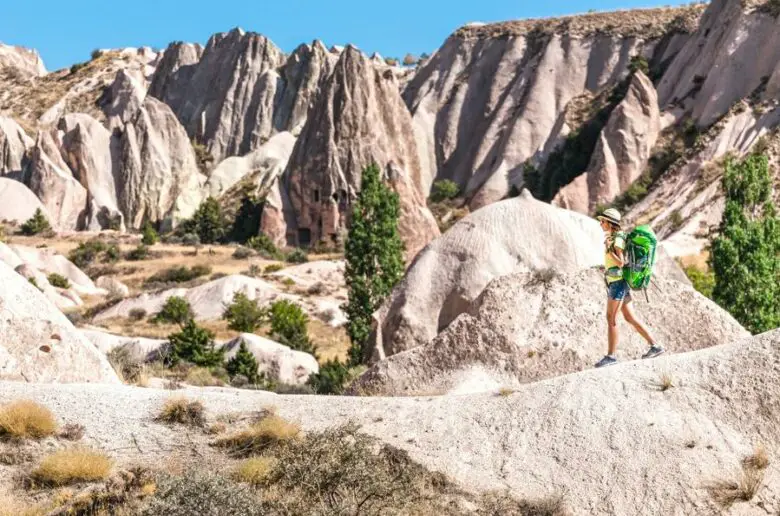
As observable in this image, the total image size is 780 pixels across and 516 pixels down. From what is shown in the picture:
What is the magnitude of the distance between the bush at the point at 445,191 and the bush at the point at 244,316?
3410 cm

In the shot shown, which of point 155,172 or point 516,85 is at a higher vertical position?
point 516,85

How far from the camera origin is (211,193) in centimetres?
6988

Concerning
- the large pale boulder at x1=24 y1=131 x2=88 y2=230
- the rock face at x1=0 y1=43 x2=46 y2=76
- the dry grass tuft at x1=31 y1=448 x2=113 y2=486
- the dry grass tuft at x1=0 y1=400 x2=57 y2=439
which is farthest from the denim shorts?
the rock face at x1=0 y1=43 x2=46 y2=76

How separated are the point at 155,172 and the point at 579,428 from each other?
213 ft

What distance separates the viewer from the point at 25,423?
7191 mm

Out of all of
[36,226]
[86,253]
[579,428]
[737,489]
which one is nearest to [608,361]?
[579,428]

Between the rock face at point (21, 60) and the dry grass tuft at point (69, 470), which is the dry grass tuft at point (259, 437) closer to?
the dry grass tuft at point (69, 470)

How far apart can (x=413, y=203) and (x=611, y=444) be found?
41.0 meters

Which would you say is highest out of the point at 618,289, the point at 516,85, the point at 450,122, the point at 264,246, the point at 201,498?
the point at 516,85

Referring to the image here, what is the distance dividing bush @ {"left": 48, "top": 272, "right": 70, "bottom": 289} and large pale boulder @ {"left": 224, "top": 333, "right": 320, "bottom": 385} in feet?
61.4

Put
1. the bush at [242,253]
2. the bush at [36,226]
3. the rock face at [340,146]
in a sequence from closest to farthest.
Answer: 1. the bush at [242,253]
2. the bush at [36,226]
3. the rock face at [340,146]

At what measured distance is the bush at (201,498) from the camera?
5.68 metres

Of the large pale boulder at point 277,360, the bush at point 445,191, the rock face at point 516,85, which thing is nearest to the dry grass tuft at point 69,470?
the large pale boulder at point 277,360

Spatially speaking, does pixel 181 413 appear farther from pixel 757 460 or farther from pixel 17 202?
pixel 17 202
